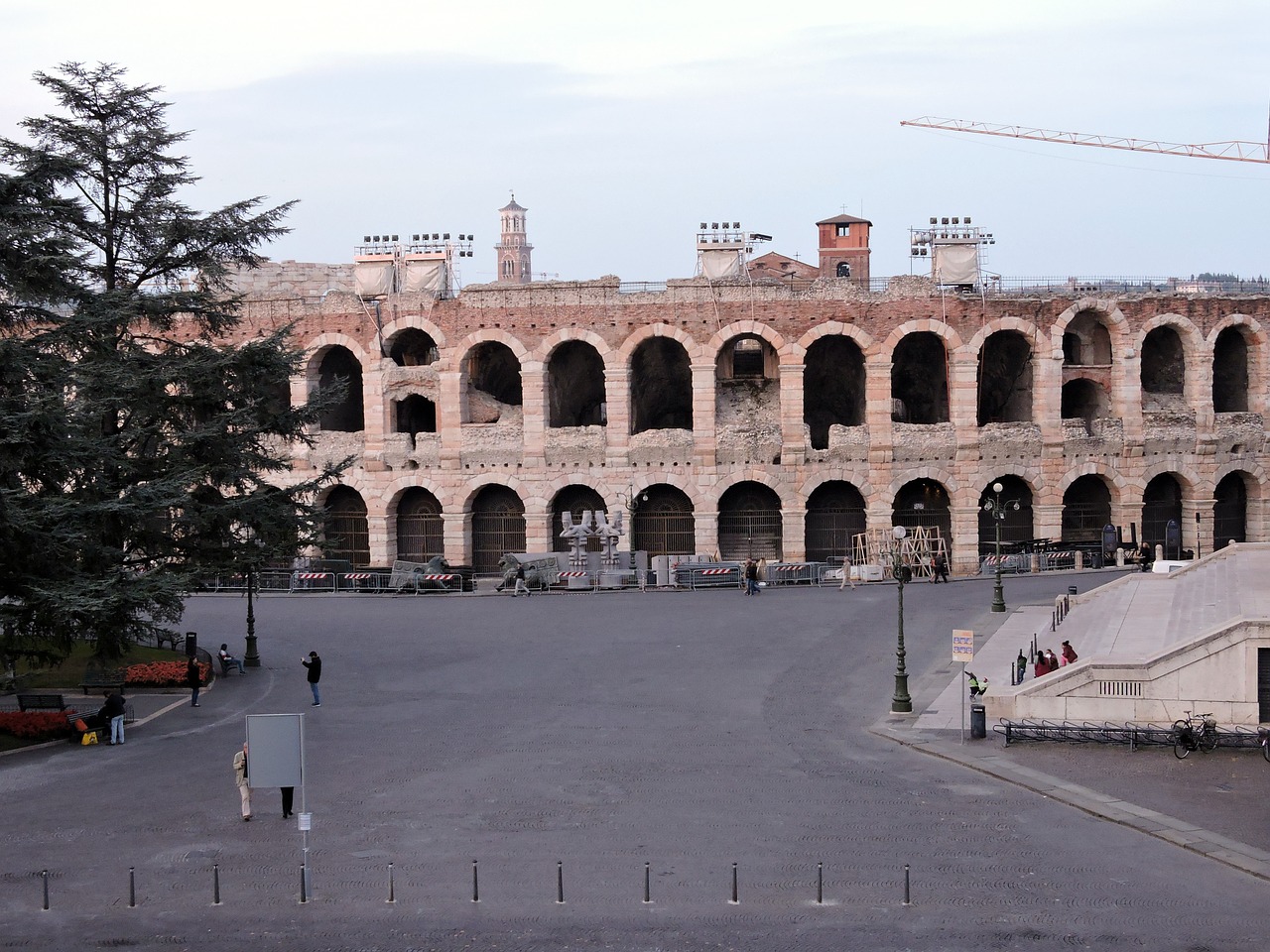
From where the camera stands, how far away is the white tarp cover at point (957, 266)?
50688 mm

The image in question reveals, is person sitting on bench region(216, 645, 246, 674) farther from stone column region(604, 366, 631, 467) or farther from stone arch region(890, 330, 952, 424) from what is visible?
stone arch region(890, 330, 952, 424)

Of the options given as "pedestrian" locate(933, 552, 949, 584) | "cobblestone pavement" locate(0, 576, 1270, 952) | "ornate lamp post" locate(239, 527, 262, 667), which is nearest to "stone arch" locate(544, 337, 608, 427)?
"pedestrian" locate(933, 552, 949, 584)

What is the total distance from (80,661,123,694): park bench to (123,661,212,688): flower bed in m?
0.25

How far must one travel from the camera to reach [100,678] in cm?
2984

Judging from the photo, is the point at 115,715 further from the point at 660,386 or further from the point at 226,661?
the point at 660,386

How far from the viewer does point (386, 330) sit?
50281mm

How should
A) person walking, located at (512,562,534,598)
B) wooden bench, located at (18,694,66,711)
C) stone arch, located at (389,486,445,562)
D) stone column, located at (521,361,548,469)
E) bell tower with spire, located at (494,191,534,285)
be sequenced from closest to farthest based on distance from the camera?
1. wooden bench, located at (18,694,66,711)
2. person walking, located at (512,562,534,598)
3. stone column, located at (521,361,548,469)
4. stone arch, located at (389,486,445,562)
5. bell tower with spire, located at (494,191,534,285)

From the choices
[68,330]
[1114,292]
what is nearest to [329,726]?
[68,330]

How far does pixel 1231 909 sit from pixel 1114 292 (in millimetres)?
38283

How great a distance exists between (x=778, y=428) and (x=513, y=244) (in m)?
127

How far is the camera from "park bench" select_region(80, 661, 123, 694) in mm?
29469

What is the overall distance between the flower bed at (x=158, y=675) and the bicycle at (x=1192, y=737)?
809 inches

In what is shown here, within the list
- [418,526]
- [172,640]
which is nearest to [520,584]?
[418,526]

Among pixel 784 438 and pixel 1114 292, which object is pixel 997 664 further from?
pixel 1114 292
